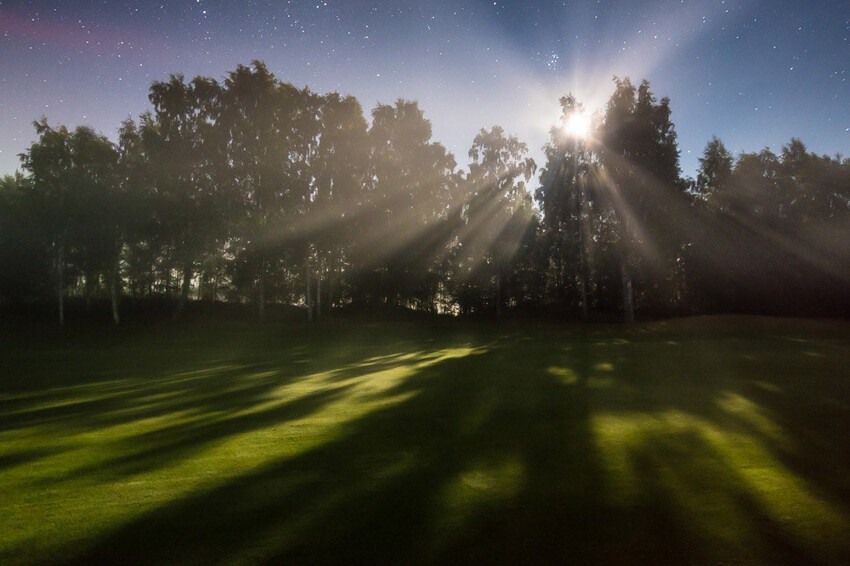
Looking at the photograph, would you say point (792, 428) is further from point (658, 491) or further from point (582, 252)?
point (582, 252)

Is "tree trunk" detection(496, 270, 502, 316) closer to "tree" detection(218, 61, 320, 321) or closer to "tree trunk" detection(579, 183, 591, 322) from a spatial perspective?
"tree trunk" detection(579, 183, 591, 322)

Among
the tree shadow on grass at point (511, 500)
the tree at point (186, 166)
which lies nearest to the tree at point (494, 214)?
the tree at point (186, 166)

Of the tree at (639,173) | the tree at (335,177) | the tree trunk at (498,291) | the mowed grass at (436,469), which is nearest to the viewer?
the mowed grass at (436,469)

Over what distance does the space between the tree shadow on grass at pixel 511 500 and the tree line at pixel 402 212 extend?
103 feet

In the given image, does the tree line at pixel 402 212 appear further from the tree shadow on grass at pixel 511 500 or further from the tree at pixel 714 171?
the tree shadow on grass at pixel 511 500

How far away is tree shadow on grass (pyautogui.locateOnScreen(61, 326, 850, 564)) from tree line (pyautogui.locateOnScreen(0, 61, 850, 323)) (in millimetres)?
31269

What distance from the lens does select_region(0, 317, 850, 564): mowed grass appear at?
149 inches

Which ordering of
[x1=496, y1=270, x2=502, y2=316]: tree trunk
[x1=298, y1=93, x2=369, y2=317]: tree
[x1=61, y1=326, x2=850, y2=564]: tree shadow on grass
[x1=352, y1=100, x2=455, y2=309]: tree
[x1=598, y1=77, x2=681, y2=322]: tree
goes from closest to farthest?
[x1=61, y1=326, x2=850, y2=564]: tree shadow on grass
[x1=598, y1=77, x2=681, y2=322]: tree
[x1=298, y1=93, x2=369, y2=317]: tree
[x1=352, y1=100, x2=455, y2=309]: tree
[x1=496, y1=270, x2=502, y2=316]: tree trunk

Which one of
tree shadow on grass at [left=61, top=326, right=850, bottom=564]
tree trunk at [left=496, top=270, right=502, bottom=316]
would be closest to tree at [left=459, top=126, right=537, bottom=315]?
tree trunk at [left=496, top=270, right=502, bottom=316]

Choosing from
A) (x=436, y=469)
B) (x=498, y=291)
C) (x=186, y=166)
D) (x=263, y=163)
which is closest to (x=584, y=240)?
(x=498, y=291)

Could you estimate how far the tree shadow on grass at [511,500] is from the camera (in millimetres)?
3666

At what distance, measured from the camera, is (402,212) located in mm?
A: 41656

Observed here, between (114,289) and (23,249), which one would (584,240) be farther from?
(23,249)

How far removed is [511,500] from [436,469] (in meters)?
1.15
